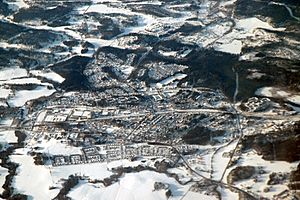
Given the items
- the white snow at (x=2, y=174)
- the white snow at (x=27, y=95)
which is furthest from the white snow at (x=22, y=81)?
the white snow at (x=2, y=174)

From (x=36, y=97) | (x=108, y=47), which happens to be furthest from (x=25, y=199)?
(x=108, y=47)

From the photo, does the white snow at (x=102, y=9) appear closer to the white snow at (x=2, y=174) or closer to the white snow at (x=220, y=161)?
the white snow at (x=220, y=161)

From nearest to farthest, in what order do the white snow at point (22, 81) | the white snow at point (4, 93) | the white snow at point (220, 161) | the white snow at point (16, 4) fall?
1. the white snow at point (220, 161)
2. the white snow at point (4, 93)
3. the white snow at point (22, 81)
4. the white snow at point (16, 4)

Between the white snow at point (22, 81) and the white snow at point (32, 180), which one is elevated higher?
the white snow at point (22, 81)

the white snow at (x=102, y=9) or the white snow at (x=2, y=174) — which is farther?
the white snow at (x=102, y=9)

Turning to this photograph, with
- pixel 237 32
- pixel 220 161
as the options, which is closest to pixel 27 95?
pixel 220 161

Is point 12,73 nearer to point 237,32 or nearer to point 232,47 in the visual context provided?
point 232,47
